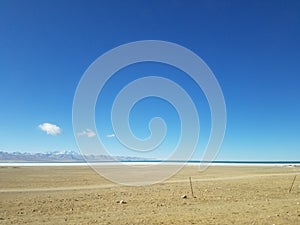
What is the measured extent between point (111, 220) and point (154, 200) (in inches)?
302

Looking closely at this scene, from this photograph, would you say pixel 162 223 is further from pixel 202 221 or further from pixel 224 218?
pixel 224 218

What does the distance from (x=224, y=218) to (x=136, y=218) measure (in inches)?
160

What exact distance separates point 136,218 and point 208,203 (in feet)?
22.3

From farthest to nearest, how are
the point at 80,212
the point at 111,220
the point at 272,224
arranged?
the point at 80,212
the point at 111,220
the point at 272,224

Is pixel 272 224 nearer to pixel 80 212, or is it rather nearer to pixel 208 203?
pixel 208 203

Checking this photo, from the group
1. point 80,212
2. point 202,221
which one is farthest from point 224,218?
point 80,212

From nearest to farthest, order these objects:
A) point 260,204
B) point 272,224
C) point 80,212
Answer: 1. point 272,224
2. point 80,212
3. point 260,204

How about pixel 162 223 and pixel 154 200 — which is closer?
pixel 162 223

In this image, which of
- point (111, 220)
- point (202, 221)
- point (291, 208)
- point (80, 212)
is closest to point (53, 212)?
point (80, 212)

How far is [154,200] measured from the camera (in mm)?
23047

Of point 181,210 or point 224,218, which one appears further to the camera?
point 181,210

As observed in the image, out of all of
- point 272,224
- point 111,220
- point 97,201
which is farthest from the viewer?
point 97,201

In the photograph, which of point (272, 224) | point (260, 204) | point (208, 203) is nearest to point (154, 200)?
point (208, 203)

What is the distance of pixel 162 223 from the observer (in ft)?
49.2
